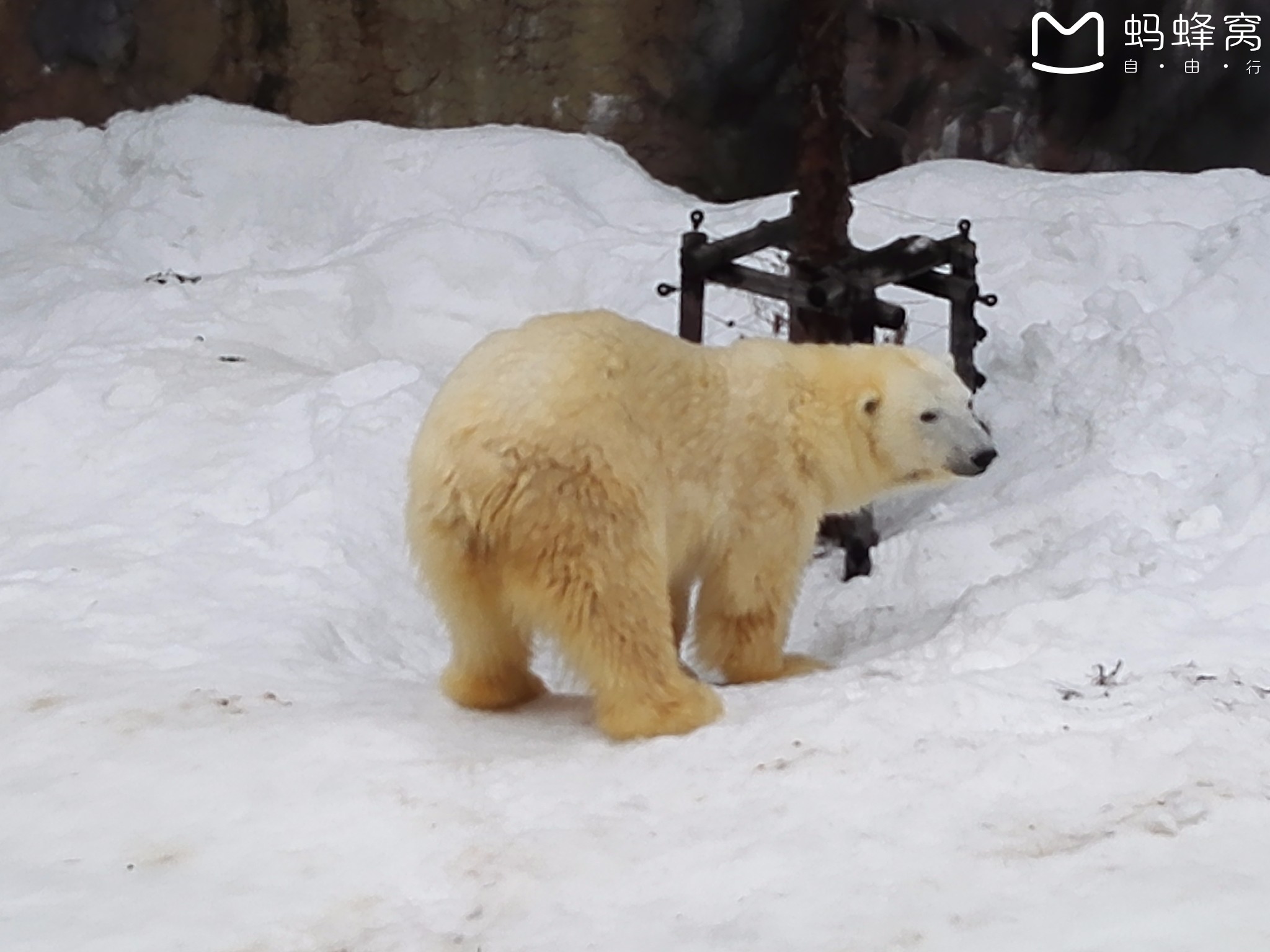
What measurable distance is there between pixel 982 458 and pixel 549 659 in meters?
1.71

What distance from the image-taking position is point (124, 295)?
23.2 ft

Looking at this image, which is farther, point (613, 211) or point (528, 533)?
point (613, 211)

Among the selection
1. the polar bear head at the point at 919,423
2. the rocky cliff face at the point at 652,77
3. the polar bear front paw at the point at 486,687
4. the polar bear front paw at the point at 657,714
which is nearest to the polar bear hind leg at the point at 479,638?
the polar bear front paw at the point at 486,687

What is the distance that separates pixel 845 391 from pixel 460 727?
5.20 ft

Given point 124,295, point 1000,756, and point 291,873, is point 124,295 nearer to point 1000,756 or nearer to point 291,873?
point 291,873

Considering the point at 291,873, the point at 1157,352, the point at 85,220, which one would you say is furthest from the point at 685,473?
the point at 85,220

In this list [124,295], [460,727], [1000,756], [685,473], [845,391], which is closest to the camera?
[1000,756]

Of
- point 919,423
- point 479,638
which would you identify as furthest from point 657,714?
point 919,423

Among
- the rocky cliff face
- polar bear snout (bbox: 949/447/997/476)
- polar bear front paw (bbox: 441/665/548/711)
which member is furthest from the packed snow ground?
the rocky cliff face

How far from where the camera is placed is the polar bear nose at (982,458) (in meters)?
3.89

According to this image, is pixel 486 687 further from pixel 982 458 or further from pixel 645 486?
pixel 982 458

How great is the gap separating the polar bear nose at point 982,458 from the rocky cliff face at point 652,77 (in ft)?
21.4

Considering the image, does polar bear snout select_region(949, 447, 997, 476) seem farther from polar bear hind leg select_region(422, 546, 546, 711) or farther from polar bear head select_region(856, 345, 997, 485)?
polar bear hind leg select_region(422, 546, 546, 711)

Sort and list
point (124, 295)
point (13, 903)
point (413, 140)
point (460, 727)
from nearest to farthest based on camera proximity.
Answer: point (13, 903)
point (460, 727)
point (124, 295)
point (413, 140)
